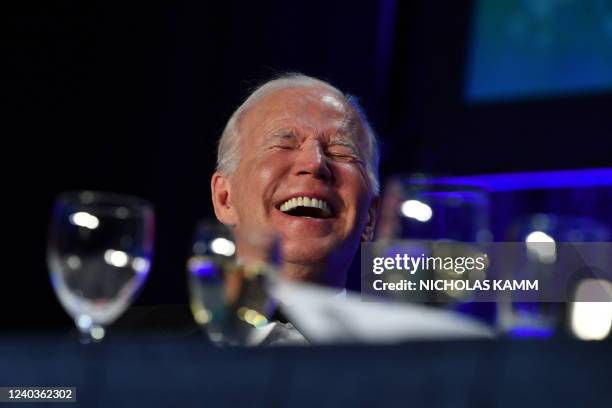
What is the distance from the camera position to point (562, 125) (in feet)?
12.0

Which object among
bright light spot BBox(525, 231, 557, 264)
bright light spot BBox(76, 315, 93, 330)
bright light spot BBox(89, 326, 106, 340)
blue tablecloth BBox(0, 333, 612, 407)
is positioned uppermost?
bright light spot BBox(525, 231, 557, 264)

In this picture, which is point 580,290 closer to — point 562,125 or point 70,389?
point 70,389

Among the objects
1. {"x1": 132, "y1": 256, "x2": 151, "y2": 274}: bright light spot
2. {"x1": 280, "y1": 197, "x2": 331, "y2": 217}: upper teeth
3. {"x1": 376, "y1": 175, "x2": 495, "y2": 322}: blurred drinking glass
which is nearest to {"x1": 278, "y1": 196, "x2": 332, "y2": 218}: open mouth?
{"x1": 280, "y1": 197, "x2": 331, "y2": 217}: upper teeth

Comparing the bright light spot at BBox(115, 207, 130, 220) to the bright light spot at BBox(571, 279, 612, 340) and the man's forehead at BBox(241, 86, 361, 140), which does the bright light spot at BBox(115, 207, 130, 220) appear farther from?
the man's forehead at BBox(241, 86, 361, 140)

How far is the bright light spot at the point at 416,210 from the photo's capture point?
89cm

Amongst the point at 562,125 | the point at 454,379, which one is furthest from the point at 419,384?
the point at 562,125

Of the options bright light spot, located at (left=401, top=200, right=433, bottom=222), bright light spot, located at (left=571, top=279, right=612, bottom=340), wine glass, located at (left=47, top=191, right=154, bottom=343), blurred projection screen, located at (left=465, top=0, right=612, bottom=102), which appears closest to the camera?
bright light spot, located at (left=571, top=279, right=612, bottom=340)

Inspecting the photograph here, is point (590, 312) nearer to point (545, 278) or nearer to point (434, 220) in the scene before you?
point (545, 278)

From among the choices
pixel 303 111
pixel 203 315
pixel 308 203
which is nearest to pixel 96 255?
pixel 203 315

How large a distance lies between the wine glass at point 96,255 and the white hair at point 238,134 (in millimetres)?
1481

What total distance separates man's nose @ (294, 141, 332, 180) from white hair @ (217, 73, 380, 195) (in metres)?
0.17

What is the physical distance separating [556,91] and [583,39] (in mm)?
222

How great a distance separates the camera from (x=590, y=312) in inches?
26.6

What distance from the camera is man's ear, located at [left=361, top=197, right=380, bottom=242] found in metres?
2.25
